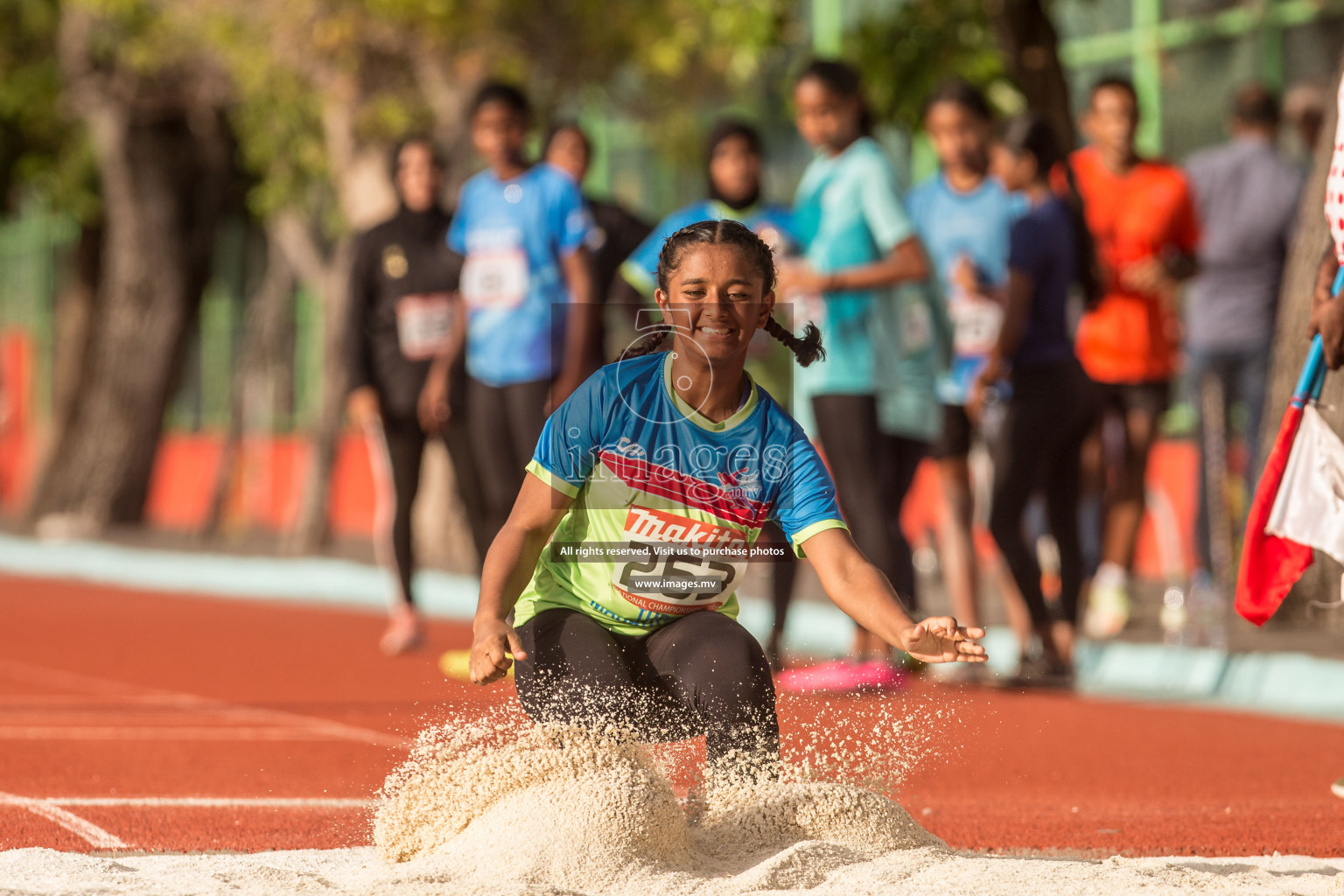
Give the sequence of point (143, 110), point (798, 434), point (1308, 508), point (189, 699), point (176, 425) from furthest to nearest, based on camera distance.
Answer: point (176, 425) → point (143, 110) → point (189, 699) → point (1308, 508) → point (798, 434)

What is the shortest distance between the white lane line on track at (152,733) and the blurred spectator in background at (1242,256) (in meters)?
5.31

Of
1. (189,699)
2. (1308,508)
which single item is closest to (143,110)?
(189,699)

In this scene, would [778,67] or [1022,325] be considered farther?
[778,67]

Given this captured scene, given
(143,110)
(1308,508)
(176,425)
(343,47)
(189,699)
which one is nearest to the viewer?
(1308,508)

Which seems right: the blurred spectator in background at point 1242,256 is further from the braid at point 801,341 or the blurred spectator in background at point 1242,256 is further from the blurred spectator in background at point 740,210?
the braid at point 801,341

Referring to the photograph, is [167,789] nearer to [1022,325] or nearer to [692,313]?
[692,313]

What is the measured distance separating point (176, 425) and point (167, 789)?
23.3 metres

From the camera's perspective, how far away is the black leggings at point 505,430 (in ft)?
27.9

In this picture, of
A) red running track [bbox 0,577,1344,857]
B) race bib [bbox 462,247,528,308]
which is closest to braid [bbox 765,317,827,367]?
red running track [bbox 0,577,1344,857]

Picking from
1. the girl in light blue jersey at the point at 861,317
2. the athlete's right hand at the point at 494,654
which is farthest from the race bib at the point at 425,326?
the athlete's right hand at the point at 494,654

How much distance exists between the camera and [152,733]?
7184 millimetres

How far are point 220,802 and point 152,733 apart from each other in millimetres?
1733

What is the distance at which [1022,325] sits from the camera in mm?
8312

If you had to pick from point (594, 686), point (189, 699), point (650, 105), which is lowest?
point (189, 699)
